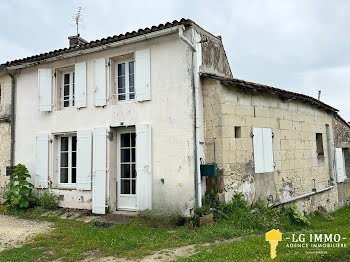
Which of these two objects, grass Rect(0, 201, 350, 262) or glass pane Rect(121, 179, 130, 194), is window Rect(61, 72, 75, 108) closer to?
glass pane Rect(121, 179, 130, 194)

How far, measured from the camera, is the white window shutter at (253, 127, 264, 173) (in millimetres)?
7262

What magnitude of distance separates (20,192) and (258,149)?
662cm

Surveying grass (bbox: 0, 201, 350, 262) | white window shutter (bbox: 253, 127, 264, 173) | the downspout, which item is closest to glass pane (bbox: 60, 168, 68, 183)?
grass (bbox: 0, 201, 350, 262)

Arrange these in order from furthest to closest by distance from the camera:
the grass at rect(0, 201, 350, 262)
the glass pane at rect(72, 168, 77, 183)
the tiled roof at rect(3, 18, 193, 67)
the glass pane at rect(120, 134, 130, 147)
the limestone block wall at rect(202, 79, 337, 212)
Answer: the glass pane at rect(72, 168, 77, 183) → the glass pane at rect(120, 134, 130, 147) → the limestone block wall at rect(202, 79, 337, 212) → the tiled roof at rect(3, 18, 193, 67) → the grass at rect(0, 201, 350, 262)

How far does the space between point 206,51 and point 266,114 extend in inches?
95.8

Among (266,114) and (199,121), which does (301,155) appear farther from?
(199,121)

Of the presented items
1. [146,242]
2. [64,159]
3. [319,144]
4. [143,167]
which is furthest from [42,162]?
[319,144]

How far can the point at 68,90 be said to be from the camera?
8.34 m

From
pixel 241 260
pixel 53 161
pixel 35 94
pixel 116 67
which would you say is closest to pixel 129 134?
pixel 116 67

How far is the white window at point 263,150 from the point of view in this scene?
23.9 feet

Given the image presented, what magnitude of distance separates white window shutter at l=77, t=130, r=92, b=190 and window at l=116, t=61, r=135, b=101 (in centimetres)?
137

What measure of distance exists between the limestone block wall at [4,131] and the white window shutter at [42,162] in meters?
1.51

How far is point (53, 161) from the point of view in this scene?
808 centimetres

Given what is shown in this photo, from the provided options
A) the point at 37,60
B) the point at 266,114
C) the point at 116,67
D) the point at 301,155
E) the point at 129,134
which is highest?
the point at 37,60
